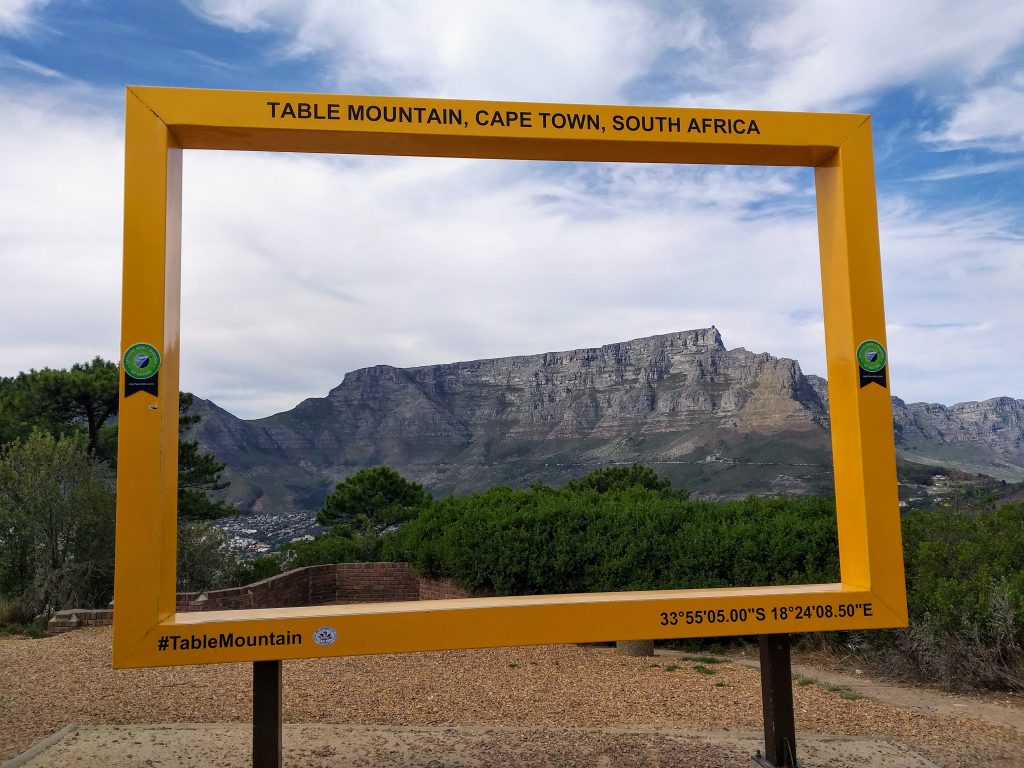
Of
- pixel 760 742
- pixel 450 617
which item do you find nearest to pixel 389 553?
pixel 760 742

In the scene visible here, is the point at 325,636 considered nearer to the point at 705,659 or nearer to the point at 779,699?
the point at 779,699

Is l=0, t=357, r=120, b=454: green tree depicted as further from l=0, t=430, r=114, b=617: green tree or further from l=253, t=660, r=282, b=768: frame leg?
l=253, t=660, r=282, b=768: frame leg

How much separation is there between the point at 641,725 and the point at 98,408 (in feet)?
72.8

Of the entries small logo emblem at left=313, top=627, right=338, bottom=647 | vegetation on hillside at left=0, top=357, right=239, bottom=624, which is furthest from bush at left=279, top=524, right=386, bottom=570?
small logo emblem at left=313, top=627, right=338, bottom=647

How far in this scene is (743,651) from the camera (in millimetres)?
9484

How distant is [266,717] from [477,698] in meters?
3.01

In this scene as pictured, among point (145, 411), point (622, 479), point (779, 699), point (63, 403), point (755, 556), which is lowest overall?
point (779, 699)

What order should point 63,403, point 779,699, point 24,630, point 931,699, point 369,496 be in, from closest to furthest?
point 779,699
point 931,699
point 24,630
point 63,403
point 369,496

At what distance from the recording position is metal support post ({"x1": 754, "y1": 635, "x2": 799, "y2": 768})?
4.59 meters

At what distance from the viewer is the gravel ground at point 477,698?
6020 millimetres

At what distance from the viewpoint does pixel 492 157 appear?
14.9 ft

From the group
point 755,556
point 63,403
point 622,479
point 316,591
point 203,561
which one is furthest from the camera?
point 622,479

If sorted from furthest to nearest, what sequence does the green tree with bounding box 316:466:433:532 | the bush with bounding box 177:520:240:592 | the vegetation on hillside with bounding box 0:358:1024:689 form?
1. the green tree with bounding box 316:466:433:532
2. the bush with bounding box 177:520:240:592
3. the vegetation on hillside with bounding box 0:358:1024:689

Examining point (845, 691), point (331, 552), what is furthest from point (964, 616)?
point (331, 552)
